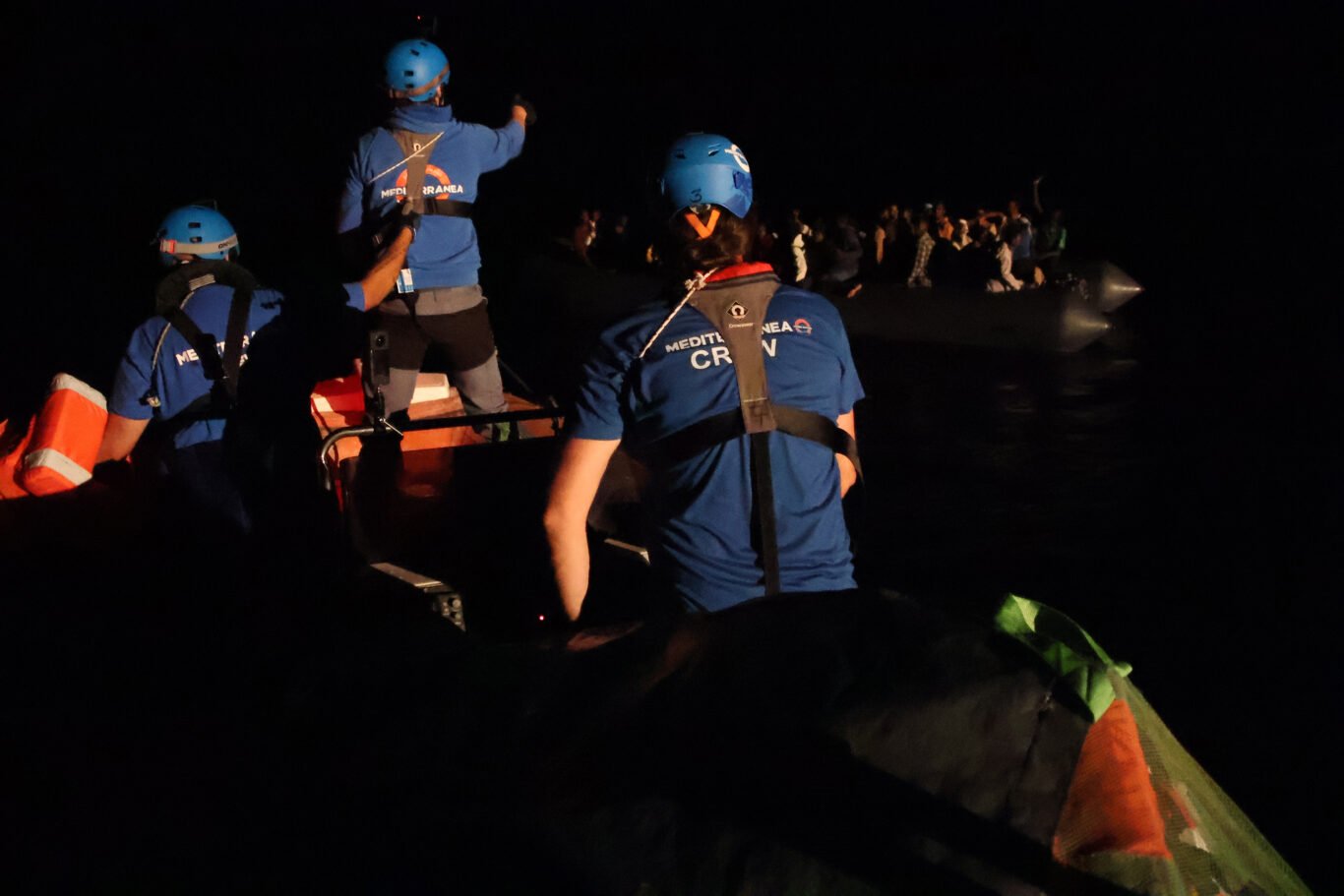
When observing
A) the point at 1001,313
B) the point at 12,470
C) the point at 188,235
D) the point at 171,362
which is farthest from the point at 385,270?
the point at 1001,313

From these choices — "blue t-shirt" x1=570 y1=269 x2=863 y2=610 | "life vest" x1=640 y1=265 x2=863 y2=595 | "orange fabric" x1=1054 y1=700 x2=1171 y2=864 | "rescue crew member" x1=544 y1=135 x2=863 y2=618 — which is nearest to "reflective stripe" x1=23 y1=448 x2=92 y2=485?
"rescue crew member" x1=544 y1=135 x2=863 y2=618

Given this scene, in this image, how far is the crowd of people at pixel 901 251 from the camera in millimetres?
18516

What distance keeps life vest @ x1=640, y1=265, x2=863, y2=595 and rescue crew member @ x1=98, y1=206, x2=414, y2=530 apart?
2.79 metres

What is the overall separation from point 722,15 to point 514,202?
1146cm

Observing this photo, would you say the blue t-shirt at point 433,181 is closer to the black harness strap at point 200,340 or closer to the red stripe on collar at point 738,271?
the black harness strap at point 200,340

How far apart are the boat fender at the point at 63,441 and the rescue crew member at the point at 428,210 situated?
1.41m

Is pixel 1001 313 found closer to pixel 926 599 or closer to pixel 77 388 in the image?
pixel 77 388

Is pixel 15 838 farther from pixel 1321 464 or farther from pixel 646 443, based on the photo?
pixel 1321 464

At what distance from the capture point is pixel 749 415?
2963mm

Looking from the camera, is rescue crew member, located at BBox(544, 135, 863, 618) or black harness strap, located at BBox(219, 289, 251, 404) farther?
black harness strap, located at BBox(219, 289, 251, 404)

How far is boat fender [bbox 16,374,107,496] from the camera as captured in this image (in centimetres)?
510

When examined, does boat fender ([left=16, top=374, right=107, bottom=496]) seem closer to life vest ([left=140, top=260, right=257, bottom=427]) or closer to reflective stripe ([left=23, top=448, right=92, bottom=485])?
reflective stripe ([left=23, top=448, right=92, bottom=485])

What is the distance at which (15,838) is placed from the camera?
493 cm

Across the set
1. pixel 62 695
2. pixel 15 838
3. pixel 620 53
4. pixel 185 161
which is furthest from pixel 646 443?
pixel 620 53
